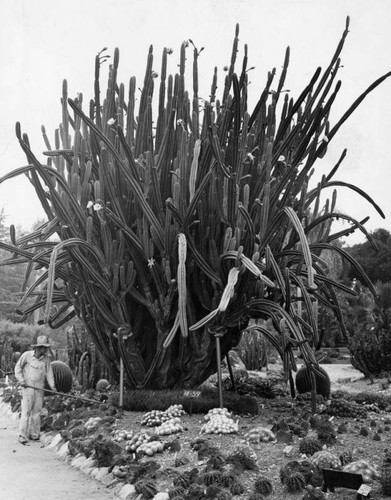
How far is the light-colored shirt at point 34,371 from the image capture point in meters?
7.75

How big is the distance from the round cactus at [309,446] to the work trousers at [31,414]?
345 centimetres

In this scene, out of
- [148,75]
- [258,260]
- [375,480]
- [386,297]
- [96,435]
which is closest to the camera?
[375,480]

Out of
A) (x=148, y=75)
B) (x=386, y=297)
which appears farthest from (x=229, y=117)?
(x=386, y=297)

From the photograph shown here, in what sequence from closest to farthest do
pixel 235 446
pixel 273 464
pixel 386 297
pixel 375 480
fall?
pixel 375 480
pixel 273 464
pixel 235 446
pixel 386 297

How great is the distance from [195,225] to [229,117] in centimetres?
127

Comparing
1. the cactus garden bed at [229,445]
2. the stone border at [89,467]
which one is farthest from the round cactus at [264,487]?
the stone border at [89,467]

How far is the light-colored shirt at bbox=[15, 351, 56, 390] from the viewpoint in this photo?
7746 mm

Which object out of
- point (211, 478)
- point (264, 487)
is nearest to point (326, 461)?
point (264, 487)

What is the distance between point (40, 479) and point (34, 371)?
2452mm

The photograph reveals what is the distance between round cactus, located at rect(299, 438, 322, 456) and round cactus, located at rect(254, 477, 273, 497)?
30.0 inches

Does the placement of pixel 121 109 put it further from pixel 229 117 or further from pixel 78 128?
pixel 229 117

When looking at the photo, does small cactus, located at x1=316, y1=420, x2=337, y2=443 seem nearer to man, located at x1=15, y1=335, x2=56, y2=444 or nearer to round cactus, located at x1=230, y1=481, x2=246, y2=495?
round cactus, located at x1=230, y1=481, x2=246, y2=495

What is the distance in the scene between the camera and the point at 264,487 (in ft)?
14.5

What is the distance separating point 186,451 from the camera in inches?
221
